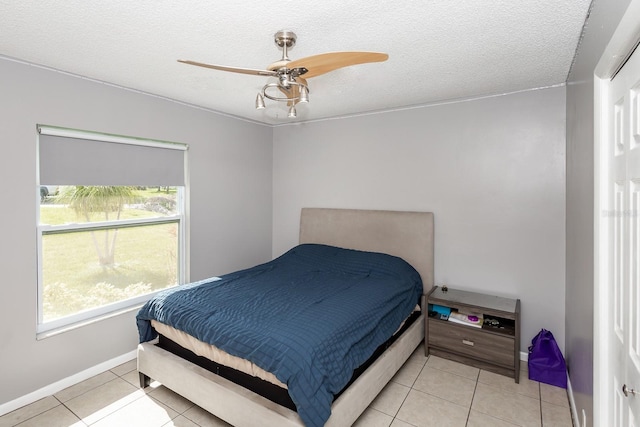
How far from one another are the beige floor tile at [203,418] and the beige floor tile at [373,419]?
887 millimetres

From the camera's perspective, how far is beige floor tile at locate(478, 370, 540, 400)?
2512mm

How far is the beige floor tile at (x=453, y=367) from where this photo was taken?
9.00 ft

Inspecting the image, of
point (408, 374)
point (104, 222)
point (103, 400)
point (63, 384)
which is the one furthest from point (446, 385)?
point (104, 222)

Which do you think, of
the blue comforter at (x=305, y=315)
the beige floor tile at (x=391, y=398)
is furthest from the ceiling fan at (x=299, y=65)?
the beige floor tile at (x=391, y=398)

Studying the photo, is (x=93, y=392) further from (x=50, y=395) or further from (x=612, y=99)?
(x=612, y=99)

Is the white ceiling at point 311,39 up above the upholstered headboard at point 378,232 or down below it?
above

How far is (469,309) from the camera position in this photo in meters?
2.78

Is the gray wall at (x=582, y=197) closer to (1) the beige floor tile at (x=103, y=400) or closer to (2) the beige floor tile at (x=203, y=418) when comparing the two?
(2) the beige floor tile at (x=203, y=418)

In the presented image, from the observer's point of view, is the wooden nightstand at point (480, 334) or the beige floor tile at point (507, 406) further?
the wooden nightstand at point (480, 334)

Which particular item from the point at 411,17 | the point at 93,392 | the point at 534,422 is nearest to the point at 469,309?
the point at 534,422

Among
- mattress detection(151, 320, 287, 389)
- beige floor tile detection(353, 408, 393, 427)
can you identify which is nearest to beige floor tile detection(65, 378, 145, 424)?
mattress detection(151, 320, 287, 389)

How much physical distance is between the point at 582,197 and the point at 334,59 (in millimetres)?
1710

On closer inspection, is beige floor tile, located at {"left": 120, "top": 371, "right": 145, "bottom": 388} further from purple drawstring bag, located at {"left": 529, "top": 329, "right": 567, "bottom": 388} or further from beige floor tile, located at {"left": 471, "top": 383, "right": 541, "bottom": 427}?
purple drawstring bag, located at {"left": 529, "top": 329, "right": 567, "bottom": 388}

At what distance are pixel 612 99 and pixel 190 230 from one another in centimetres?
349
